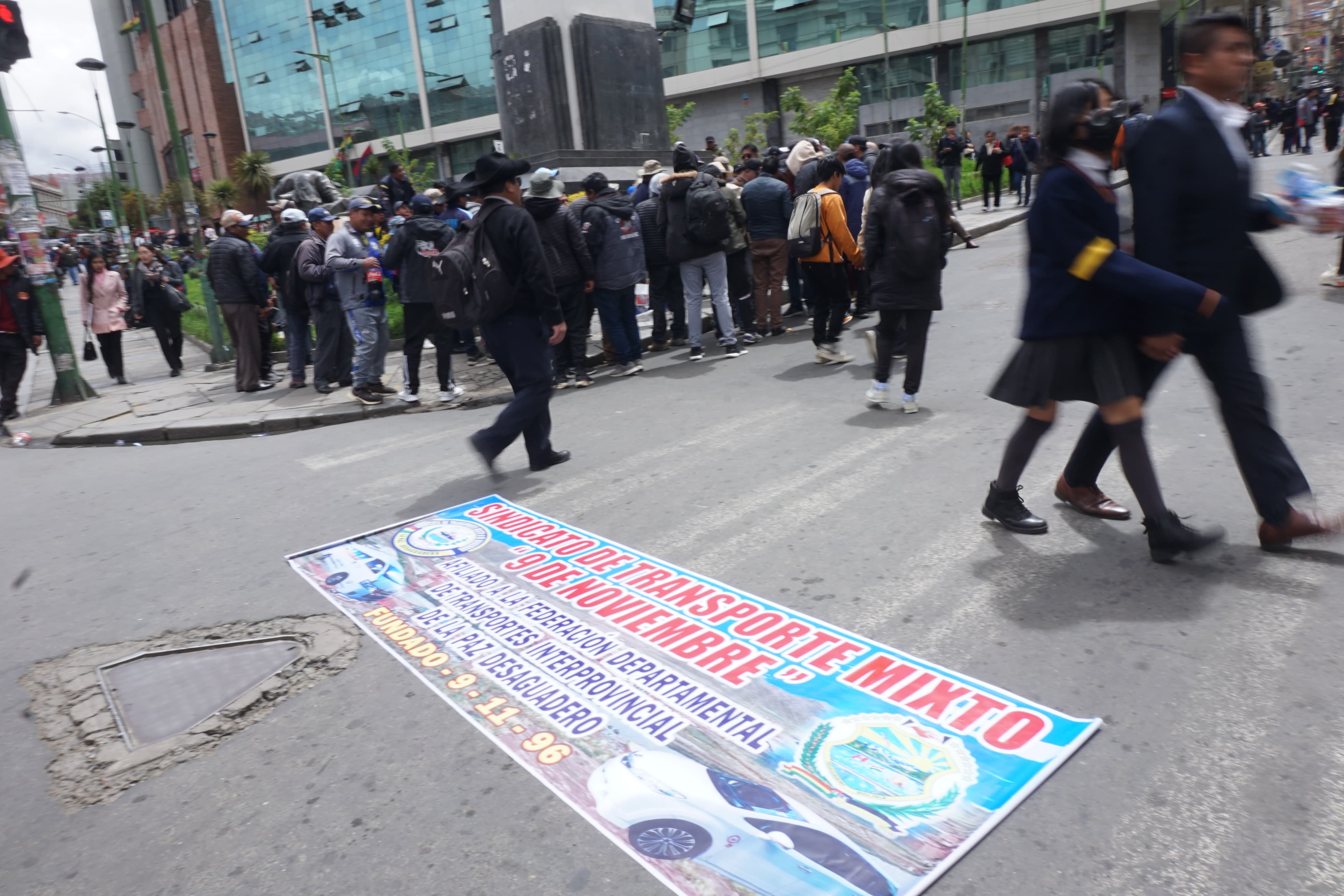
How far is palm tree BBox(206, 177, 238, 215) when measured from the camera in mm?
49812

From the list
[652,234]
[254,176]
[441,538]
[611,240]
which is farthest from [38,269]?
[254,176]

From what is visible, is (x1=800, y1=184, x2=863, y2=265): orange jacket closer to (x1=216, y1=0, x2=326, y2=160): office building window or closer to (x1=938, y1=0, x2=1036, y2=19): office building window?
(x1=938, y1=0, x2=1036, y2=19): office building window

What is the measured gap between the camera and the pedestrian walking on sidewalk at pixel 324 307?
355 inches

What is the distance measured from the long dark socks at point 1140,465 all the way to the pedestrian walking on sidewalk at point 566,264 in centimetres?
531

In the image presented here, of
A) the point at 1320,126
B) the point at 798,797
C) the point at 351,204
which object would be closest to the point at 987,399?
the point at 798,797

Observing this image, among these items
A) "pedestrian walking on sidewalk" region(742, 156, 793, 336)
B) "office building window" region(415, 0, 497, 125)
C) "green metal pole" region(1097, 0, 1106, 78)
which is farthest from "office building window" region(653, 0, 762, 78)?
"pedestrian walking on sidewalk" region(742, 156, 793, 336)

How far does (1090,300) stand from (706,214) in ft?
18.0

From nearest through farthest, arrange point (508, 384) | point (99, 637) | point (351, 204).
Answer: point (99, 637) → point (351, 204) → point (508, 384)

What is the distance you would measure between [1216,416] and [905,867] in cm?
443

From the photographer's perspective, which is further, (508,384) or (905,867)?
(508,384)

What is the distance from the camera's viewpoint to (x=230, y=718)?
10.6 feet

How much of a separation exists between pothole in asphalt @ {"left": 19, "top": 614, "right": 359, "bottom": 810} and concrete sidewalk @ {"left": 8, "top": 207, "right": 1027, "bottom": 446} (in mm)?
4823

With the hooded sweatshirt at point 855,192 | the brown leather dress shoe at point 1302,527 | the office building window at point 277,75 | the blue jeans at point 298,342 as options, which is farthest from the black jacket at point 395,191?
the office building window at point 277,75

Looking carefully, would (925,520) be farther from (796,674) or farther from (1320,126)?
(1320,126)
